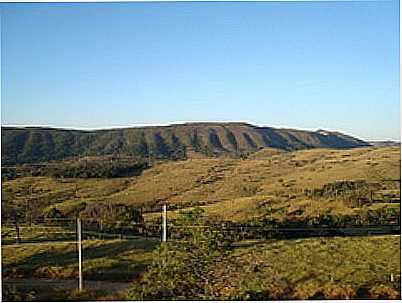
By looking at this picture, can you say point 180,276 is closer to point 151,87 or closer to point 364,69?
point 151,87

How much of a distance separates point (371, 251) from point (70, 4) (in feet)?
9.78

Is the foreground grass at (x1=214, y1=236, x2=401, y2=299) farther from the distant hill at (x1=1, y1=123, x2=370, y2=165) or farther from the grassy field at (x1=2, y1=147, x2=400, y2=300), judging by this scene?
the distant hill at (x1=1, y1=123, x2=370, y2=165)

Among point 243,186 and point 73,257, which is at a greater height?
point 243,186

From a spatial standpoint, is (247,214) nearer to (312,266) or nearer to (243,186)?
(243,186)

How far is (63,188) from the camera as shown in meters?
5.74

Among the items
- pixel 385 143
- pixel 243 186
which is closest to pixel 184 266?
pixel 243 186

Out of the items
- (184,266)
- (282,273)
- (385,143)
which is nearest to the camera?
(282,273)

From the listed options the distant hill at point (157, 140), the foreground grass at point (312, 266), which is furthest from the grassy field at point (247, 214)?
the distant hill at point (157, 140)

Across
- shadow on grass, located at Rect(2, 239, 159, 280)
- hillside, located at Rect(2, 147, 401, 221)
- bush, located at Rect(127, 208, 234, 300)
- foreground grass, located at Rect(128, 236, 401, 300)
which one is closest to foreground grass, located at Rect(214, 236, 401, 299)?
foreground grass, located at Rect(128, 236, 401, 300)

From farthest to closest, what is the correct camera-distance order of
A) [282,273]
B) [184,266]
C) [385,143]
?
[385,143]
[184,266]
[282,273]

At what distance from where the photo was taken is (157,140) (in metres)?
5.71

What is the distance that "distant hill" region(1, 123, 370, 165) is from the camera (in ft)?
18.5

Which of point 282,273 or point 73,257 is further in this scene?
point 73,257

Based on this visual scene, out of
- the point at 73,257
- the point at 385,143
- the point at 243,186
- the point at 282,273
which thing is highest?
the point at 385,143
